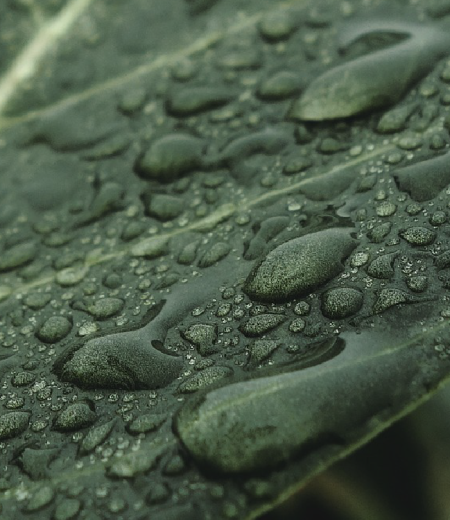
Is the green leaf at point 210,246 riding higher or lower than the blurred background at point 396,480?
higher

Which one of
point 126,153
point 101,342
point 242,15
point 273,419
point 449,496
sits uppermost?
point 242,15

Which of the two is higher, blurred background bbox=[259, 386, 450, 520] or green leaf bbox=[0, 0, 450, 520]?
green leaf bbox=[0, 0, 450, 520]

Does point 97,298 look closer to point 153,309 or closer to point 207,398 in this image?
point 153,309

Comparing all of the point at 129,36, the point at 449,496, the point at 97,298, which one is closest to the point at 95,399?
the point at 97,298

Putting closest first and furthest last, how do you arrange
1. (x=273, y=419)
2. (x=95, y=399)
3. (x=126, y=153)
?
1. (x=273, y=419)
2. (x=95, y=399)
3. (x=126, y=153)

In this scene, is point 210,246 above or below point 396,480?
above

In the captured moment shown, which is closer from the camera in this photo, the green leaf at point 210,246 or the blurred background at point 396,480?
the green leaf at point 210,246

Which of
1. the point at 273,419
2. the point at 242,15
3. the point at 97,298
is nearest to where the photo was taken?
the point at 273,419

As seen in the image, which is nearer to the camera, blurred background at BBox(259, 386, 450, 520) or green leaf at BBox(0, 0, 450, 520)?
green leaf at BBox(0, 0, 450, 520)
